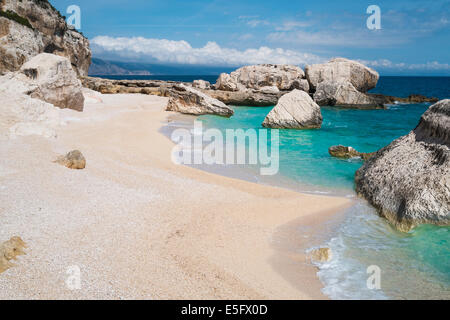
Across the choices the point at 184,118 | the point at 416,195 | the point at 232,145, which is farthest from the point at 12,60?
the point at 416,195

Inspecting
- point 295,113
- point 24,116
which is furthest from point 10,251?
point 295,113

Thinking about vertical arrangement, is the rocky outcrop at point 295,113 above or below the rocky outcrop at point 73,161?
above

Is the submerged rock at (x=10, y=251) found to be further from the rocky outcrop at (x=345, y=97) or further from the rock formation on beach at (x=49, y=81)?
the rocky outcrop at (x=345, y=97)

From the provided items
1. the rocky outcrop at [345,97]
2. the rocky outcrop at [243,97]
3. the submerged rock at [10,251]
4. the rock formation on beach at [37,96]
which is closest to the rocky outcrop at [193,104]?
the rock formation on beach at [37,96]

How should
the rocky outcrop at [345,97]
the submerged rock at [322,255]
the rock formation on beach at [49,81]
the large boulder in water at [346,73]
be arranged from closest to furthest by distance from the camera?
the submerged rock at [322,255]
the rock formation on beach at [49,81]
the rocky outcrop at [345,97]
the large boulder in water at [346,73]

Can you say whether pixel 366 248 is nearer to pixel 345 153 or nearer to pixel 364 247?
pixel 364 247

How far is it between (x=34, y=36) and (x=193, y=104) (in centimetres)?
2177

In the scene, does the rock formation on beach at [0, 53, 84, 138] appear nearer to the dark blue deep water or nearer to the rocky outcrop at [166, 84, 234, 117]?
the dark blue deep water

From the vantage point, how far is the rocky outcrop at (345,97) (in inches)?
1547

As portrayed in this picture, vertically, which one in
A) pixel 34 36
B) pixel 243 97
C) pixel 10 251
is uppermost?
pixel 34 36

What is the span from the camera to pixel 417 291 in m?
5.53

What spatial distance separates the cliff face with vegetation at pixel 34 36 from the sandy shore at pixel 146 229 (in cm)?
2828

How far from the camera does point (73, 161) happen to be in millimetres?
9477

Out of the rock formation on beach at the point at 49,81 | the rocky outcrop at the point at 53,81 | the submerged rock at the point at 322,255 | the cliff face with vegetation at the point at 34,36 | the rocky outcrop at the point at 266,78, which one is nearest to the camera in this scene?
the submerged rock at the point at 322,255
